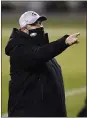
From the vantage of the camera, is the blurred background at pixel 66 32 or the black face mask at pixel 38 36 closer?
the black face mask at pixel 38 36

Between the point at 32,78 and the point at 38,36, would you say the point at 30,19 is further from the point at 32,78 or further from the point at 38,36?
the point at 32,78

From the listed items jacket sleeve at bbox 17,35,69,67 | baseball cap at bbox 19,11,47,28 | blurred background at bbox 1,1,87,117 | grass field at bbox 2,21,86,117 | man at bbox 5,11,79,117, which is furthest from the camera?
blurred background at bbox 1,1,87,117

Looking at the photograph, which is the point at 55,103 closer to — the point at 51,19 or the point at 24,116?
the point at 24,116

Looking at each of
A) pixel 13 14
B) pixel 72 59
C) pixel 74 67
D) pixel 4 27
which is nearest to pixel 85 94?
pixel 74 67

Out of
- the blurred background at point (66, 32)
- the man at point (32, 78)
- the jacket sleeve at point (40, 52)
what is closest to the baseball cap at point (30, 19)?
the man at point (32, 78)

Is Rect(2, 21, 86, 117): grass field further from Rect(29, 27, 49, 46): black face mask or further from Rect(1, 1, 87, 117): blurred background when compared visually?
Rect(29, 27, 49, 46): black face mask

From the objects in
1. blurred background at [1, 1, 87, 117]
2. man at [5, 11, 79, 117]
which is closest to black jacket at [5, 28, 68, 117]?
man at [5, 11, 79, 117]

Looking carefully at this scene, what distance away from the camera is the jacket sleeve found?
13.0 feet

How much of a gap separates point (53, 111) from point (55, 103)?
0.07 meters

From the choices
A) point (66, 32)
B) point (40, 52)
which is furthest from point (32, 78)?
point (66, 32)

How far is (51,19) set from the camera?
20766 millimetres

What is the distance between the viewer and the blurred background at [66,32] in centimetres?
931

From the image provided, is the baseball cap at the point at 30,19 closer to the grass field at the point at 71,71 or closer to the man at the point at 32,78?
the man at the point at 32,78

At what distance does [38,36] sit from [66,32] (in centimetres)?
1360
